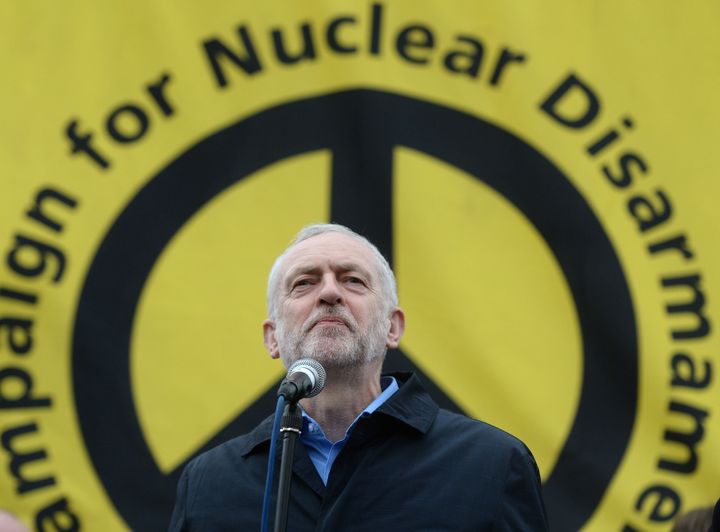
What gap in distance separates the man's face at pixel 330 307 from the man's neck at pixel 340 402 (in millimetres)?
41

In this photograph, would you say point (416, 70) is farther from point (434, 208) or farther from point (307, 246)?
point (307, 246)

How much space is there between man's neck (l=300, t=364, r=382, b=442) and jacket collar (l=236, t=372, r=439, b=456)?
96 millimetres

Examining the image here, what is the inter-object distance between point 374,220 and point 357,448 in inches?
56.3

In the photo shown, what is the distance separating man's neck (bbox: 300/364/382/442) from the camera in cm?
280

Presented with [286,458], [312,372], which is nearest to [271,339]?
[312,372]

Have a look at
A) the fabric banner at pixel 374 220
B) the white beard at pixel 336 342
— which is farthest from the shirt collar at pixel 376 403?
the fabric banner at pixel 374 220

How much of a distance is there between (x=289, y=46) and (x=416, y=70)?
1.43ft

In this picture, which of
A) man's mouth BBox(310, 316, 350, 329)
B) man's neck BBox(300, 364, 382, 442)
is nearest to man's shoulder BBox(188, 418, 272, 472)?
man's neck BBox(300, 364, 382, 442)

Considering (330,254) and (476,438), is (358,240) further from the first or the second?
(476,438)

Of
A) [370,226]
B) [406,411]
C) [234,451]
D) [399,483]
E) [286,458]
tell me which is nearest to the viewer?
[286,458]

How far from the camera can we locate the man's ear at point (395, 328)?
297 cm

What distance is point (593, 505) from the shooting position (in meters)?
3.78

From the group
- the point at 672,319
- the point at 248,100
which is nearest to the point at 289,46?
the point at 248,100

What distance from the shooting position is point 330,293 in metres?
2.83
